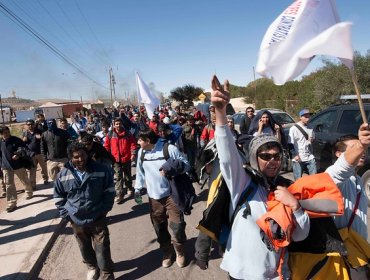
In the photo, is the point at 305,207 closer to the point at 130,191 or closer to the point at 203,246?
the point at 203,246

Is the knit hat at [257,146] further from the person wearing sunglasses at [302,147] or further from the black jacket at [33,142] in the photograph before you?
the black jacket at [33,142]

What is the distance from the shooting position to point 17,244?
537 cm

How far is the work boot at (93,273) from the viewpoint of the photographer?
420cm

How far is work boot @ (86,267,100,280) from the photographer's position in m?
4.20

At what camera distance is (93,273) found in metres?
4.21

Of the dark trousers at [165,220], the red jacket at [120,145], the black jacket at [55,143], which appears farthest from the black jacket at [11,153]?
the dark trousers at [165,220]

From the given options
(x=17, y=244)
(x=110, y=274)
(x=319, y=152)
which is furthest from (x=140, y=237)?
(x=319, y=152)

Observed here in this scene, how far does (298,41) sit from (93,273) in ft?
12.1

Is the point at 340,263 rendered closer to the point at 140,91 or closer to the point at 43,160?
the point at 140,91

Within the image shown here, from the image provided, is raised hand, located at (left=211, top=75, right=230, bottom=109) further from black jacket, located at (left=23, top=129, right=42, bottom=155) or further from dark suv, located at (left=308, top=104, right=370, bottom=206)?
black jacket, located at (left=23, top=129, right=42, bottom=155)

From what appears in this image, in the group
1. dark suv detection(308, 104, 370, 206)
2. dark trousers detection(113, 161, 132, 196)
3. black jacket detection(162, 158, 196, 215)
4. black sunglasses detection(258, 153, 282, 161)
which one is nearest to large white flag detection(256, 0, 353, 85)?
black sunglasses detection(258, 153, 282, 161)

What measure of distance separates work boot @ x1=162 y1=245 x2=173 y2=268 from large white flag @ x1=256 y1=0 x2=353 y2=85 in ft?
10.1

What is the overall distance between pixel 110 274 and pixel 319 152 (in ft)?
16.6

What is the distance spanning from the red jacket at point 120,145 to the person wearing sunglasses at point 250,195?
5500 mm
